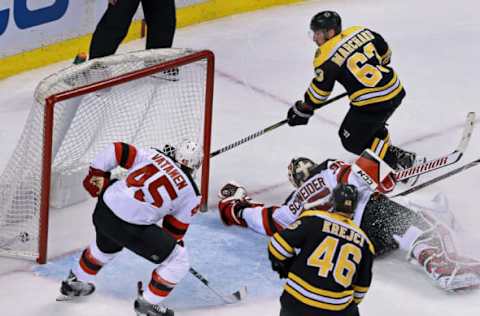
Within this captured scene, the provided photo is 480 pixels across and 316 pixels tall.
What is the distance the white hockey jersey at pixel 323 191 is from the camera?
5.10m

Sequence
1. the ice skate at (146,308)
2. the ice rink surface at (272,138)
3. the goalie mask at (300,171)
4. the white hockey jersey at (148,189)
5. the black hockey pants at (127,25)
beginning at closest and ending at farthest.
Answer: the white hockey jersey at (148,189) → the ice skate at (146,308) → the ice rink surface at (272,138) → the goalie mask at (300,171) → the black hockey pants at (127,25)

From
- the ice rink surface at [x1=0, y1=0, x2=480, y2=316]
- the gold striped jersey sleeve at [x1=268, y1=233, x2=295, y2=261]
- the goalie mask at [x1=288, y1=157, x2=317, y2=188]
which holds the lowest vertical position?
the ice rink surface at [x1=0, y1=0, x2=480, y2=316]

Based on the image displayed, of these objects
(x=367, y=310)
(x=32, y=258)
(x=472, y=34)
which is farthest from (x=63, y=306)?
(x=472, y=34)

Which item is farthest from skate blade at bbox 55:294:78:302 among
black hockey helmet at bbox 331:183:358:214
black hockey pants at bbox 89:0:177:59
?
black hockey pants at bbox 89:0:177:59

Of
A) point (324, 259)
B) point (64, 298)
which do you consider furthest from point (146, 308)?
point (324, 259)

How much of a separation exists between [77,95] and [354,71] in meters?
1.35

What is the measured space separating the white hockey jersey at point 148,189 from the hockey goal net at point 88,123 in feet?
1.39

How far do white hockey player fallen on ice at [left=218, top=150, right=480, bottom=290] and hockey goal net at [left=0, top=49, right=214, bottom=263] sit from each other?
0.43 metres

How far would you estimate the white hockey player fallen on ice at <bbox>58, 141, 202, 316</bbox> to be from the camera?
477cm

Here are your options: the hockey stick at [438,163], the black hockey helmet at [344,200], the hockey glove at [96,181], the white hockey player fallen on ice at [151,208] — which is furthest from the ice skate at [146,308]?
the hockey stick at [438,163]

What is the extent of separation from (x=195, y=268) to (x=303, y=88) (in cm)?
217

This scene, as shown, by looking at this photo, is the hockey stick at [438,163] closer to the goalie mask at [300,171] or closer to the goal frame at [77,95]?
the goalie mask at [300,171]

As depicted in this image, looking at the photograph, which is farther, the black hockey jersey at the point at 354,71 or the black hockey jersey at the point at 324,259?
the black hockey jersey at the point at 354,71

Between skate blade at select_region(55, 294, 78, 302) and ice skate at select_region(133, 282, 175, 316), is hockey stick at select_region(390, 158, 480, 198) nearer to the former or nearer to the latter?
ice skate at select_region(133, 282, 175, 316)
